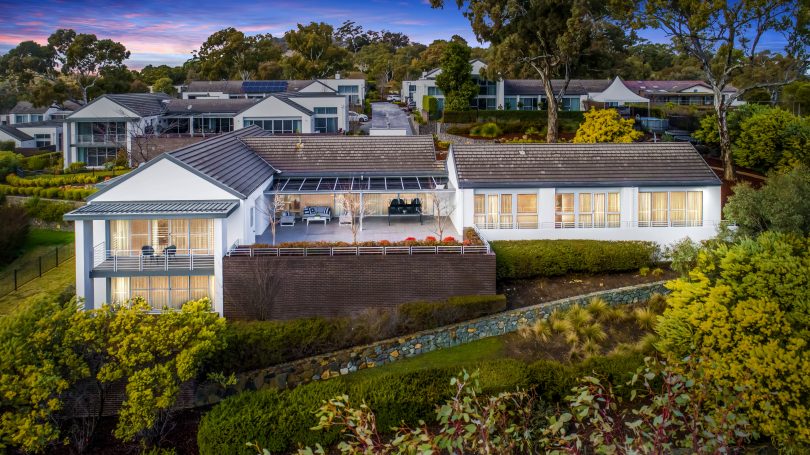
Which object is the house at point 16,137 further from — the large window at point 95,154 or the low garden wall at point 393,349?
the low garden wall at point 393,349

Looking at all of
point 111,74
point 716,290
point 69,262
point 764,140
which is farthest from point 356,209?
point 111,74

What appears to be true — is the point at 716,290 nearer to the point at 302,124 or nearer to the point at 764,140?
the point at 764,140

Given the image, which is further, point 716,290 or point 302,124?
point 302,124

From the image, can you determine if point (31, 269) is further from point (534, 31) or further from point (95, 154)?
point (534, 31)

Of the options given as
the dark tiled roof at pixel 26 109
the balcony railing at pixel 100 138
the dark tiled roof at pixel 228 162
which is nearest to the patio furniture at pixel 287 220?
the dark tiled roof at pixel 228 162

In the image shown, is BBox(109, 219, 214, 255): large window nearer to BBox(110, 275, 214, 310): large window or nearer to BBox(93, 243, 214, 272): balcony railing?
BBox(93, 243, 214, 272): balcony railing

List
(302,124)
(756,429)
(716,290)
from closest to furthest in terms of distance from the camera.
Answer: (756,429)
(716,290)
(302,124)
